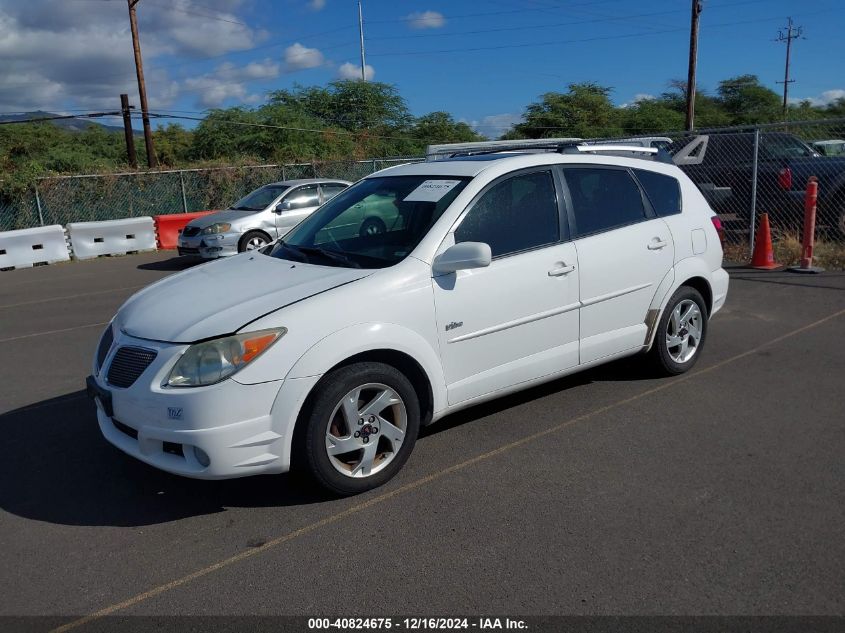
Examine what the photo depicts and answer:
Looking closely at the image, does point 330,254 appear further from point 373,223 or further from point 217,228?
point 217,228

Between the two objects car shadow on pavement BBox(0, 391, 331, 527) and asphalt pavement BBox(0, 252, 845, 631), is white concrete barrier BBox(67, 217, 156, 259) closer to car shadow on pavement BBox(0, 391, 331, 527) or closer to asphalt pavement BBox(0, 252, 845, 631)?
asphalt pavement BBox(0, 252, 845, 631)

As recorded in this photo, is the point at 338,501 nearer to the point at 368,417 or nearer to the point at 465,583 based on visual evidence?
the point at 368,417

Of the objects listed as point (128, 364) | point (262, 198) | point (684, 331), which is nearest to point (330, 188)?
point (262, 198)

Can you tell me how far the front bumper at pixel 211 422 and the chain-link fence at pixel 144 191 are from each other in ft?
46.0

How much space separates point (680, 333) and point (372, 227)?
8.60 ft

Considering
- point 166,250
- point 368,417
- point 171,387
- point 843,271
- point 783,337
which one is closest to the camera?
point 171,387

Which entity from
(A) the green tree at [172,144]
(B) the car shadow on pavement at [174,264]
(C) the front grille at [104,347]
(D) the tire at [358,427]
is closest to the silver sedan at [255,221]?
(B) the car shadow on pavement at [174,264]

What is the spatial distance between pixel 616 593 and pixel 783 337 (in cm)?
483

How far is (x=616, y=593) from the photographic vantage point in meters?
3.10

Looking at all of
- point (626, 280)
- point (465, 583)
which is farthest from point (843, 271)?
point (465, 583)

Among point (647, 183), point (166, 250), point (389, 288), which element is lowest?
point (166, 250)

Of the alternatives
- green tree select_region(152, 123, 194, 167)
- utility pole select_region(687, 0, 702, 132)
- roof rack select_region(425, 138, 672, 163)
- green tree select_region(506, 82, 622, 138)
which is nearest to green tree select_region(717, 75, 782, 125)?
green tree select_region(506, 82, 622, 138)

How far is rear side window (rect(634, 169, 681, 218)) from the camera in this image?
5.64 meters

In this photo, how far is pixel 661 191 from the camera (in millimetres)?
5734
